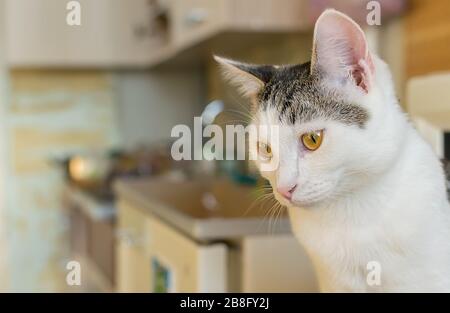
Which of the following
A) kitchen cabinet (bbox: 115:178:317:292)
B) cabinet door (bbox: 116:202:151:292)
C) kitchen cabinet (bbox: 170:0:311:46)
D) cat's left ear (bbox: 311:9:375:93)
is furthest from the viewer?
kitchen cabinet (bbox: 170:0:311:46)

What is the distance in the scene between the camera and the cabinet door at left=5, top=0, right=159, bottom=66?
239 centimetres

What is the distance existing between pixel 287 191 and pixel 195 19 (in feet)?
3.99

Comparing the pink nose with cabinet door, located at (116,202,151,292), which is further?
cabinet door, located at (116,202,151,292)

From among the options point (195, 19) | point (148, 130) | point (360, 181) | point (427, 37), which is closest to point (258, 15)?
point (195, 19)

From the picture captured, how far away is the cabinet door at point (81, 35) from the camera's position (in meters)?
2.39

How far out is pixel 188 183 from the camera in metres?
1.80

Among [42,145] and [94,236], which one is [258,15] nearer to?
[94,236]

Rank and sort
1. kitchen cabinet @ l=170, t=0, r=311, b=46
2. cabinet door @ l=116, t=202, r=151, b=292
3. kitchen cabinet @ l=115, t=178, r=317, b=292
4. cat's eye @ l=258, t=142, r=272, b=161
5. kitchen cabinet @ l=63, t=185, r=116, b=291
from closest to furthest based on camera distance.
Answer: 1. cat's eye @ l=258, t=142, r=272, b=161
2. kitchen cabinet @ l=115, t=178, r=317, b=292
3. cabinet door @ l=116, t=202, r=151, b=292
4. kitchen cabinet @ l=170, t=0, r=311, b=46
5. kitchen cabinet @ l=63, t=185, r=116, b=291

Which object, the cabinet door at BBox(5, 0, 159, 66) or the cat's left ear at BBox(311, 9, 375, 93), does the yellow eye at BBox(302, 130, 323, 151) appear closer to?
the cat's left ear at BBox(311, 9, 375, 93)

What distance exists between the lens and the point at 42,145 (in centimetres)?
281

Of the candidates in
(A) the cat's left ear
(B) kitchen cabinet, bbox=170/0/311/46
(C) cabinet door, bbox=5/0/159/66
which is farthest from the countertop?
(C) cabinet door, bbox=5/0/159/66

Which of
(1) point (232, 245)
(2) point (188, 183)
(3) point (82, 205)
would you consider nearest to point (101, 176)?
(3) point (82, 205)

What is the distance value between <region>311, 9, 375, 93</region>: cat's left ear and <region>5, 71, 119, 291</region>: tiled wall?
7.69 feet
